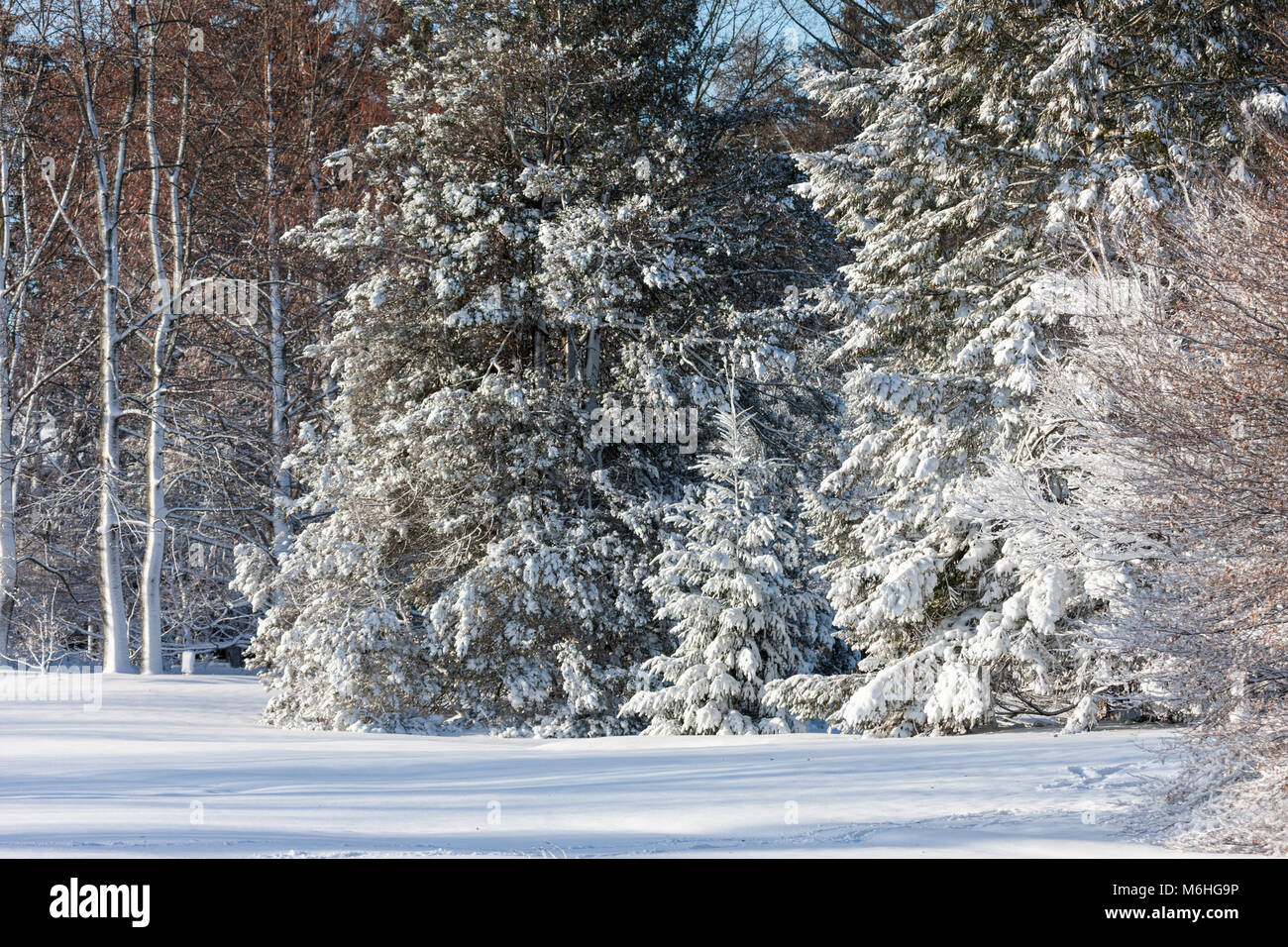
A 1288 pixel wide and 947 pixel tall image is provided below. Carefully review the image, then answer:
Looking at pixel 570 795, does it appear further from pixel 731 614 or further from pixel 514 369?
pixel 514 369

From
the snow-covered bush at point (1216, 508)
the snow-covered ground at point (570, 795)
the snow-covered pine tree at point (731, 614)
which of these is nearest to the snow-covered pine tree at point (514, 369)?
the snow-covered pine tree at point (731, 614)

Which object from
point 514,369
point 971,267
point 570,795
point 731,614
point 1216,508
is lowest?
point 570,795

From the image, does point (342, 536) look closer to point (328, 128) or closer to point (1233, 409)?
point (328, 128)

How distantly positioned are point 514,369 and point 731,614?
570cm

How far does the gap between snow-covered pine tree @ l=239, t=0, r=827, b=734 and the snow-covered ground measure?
10.8ft

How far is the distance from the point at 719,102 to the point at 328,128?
8.45m

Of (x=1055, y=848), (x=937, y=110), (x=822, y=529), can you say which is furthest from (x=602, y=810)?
(x=937, y=110)

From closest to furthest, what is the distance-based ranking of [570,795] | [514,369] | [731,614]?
[570,795] < [731,614] < [514,369]

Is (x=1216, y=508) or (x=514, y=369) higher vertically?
(x=514, y=369)

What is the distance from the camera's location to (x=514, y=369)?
1672cm

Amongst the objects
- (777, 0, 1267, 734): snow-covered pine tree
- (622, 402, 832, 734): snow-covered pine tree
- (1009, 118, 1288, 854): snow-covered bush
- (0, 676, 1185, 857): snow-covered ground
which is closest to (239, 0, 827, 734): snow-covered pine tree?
(622, 402, 832, 734): snow-covered pine tree

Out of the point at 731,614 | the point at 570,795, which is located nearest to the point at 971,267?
the point at 731,614

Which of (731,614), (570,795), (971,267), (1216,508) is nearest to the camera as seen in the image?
(1216,508)

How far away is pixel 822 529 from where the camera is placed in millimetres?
13742
